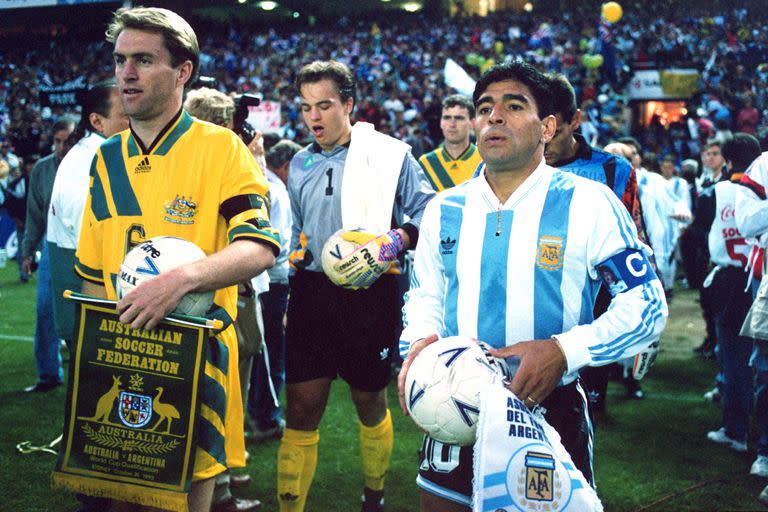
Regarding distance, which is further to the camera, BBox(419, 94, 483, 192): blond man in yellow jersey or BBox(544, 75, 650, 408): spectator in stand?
BBox(419, 94, 483, 192): blond man in yellow jersey

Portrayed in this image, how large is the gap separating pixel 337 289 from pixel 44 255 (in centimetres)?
367

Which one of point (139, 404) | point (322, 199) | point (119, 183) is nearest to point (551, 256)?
point (139, 404)

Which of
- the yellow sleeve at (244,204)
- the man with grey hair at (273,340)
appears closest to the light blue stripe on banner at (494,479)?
the yellow sleeve at (244,204)

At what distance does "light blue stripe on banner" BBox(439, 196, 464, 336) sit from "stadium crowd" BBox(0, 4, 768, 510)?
500 centimetres

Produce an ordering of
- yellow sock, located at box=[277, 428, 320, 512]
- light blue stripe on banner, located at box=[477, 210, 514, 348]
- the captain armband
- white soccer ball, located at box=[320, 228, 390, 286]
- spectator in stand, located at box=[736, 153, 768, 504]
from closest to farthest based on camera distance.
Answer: the captain armband → light blue stripe on banner, located at box=[477, 210, 514, 348] → white soccer ball, located at box=[320, 228, 390, 286] → yellow sock, located at box=[277, 428, 320, 512] → spectator in stand, located at box=[736, 153, 768, 504]

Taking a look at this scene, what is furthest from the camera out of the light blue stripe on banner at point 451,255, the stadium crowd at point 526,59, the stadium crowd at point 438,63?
the stadium crowd at point 438,63

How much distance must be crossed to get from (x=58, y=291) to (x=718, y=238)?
186 inches

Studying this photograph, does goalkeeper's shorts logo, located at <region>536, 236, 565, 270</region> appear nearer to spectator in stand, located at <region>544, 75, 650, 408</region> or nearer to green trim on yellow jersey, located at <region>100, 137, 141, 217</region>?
green trim on yellow jersey, located at <region>100, 137, 141, 217</region>

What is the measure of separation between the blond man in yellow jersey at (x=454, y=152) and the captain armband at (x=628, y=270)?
386cm

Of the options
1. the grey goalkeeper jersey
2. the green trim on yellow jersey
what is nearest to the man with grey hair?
the grey goalkeeper jersey

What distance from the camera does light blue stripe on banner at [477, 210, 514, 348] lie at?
8.01 ft

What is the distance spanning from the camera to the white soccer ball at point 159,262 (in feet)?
7.43

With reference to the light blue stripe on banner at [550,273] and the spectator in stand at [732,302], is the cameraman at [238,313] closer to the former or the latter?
the light blue stripe on banner at [550,273]

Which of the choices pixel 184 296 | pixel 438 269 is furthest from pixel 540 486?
pixel 184 296
